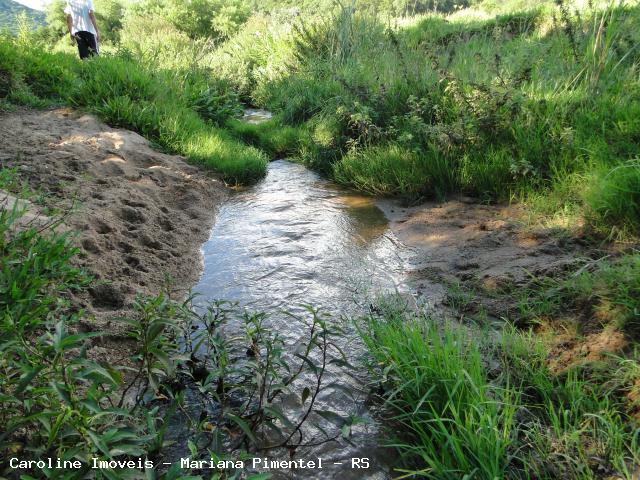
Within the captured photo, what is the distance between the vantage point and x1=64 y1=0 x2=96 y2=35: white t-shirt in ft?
27.8

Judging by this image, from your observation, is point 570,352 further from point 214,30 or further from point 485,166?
point 214,30

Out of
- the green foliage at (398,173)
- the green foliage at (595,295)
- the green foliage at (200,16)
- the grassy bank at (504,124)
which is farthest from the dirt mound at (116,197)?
the green foliage at (200,16)

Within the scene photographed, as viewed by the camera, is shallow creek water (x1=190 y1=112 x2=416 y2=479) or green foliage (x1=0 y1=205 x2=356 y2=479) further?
shallow creek water (x1=190 y1=112 x2=416 y2=479)

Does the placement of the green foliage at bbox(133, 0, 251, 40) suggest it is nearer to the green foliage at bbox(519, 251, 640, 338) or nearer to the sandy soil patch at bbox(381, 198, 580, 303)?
the sandy soil patch at bbox(381, 198, 580, 303)

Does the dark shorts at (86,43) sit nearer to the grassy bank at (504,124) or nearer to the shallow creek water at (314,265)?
the grassy bank at (504,124)

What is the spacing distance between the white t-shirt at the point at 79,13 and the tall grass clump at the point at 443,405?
8864 mm

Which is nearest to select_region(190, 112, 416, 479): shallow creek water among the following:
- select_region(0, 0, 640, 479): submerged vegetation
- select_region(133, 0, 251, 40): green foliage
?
select_region(0, 0, 640, 479): submerged vegetation

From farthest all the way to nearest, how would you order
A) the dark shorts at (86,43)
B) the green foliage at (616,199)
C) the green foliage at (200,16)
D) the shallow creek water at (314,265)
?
the green foliage at (200,16), the dark shorts at (86,43), the green foliage at (616,199), the shallow creek water at (314,265)

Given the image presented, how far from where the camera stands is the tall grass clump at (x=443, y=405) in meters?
1.83

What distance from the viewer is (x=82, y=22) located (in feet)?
28.1

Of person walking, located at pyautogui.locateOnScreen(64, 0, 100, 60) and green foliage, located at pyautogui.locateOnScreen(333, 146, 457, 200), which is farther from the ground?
person walking, located at pyautogui.locateOnScreen(64, 0, 100, 60)

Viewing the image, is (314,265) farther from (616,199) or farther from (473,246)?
(616,199)

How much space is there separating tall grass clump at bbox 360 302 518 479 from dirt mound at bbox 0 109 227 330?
178 cm

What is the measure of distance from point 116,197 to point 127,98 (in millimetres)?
2806
